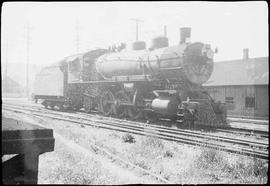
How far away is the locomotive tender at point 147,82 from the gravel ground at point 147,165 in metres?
3.88

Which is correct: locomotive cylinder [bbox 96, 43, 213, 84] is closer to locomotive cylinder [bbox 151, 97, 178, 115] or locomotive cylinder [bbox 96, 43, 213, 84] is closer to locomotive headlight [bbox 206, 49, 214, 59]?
locomotive headlight [bbox 206, 49, 214, 59]

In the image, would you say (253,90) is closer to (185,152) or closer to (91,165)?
(185,152)

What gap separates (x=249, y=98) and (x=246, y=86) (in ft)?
2.60

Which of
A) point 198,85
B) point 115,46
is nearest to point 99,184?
point 198,85

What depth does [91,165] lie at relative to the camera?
573 cm

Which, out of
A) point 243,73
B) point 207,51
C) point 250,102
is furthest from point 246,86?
point 207,51

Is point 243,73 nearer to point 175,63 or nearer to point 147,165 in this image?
point 175,63

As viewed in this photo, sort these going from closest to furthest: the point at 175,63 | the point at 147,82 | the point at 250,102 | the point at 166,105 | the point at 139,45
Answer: the point at 166,105, the point at 175,63, the point at 147,82, the point at 139,45, the point at 250,102

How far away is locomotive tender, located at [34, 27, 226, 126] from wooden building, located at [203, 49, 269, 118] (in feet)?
15.9

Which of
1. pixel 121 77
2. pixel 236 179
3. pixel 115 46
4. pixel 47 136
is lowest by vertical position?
pixel 236 179

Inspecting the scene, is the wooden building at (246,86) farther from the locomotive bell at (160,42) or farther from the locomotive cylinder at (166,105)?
the locomotive cylinder at (166,105)

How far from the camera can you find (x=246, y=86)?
1802cm

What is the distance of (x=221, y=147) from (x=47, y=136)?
5.83 metres

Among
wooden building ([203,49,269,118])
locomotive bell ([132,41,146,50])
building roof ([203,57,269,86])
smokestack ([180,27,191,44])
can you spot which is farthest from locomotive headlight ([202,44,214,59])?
building roof ([203,57,269,86])
